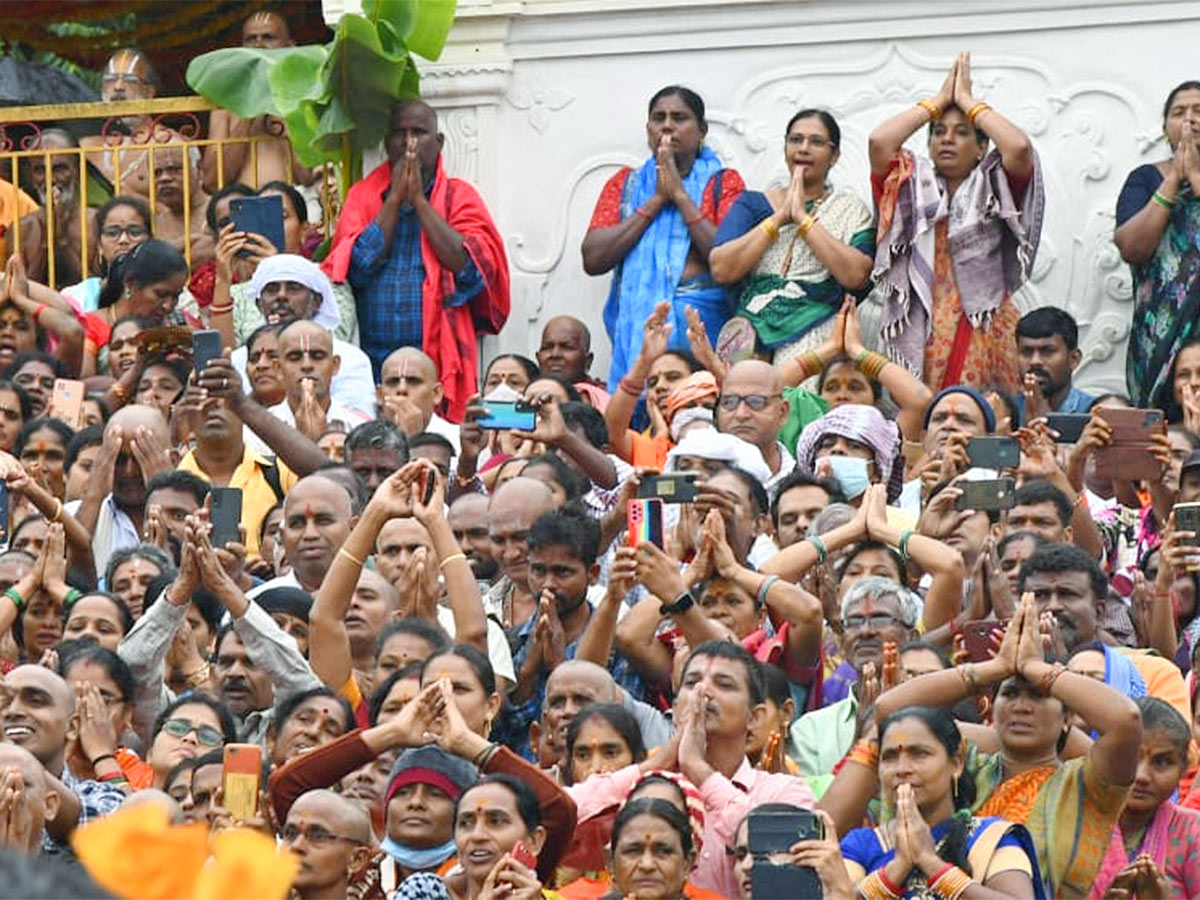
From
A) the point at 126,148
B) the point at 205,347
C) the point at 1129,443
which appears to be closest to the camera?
the point at 1129,443

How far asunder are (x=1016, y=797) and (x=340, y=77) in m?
6.51

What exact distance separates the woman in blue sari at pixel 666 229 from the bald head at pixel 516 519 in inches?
108

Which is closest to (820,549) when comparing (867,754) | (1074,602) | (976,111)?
(1074,602)

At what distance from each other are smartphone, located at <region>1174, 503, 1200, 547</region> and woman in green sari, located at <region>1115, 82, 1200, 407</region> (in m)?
2.69

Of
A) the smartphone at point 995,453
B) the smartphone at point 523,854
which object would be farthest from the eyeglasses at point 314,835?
the smartphone at point 995,453

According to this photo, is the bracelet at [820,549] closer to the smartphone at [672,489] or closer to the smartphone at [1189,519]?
the smartphone at [672,489]

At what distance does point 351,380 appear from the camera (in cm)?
1085

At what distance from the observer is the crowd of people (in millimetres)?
6488

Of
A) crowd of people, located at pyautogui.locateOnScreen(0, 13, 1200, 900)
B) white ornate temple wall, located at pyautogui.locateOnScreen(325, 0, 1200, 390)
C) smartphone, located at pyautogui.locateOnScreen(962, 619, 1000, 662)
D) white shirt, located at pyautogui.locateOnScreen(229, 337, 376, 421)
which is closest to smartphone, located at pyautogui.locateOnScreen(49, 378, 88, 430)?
crowd of people, located at pyautogui.locateOnScreen(0, 13, 1200, 900)

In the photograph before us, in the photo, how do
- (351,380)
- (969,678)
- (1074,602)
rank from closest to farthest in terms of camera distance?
1. (969,678)
2. (1074,602)
3. (351,380)

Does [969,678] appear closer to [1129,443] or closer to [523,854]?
[523,854]

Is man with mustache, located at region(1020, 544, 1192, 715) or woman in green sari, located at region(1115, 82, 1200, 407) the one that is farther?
woman in green sari, located at region(1115, 82, 1200, 407)

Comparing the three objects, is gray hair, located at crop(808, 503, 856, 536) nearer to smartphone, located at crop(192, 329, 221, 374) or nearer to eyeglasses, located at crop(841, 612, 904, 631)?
eyeglasses, located at crop(841, 612, 904, 631)

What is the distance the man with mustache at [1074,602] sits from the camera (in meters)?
7.41
